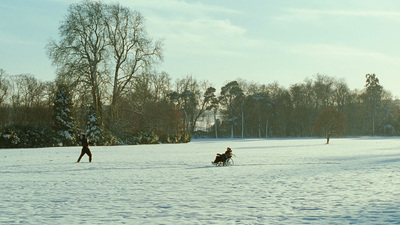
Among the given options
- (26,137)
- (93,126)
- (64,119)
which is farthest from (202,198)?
(93,126)

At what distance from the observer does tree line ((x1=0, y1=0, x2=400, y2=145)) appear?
42.3 metres

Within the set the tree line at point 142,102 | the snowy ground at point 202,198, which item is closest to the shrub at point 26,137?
the tree line at point 142,102

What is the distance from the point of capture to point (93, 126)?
141 ft

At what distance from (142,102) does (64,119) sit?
62.1 ft

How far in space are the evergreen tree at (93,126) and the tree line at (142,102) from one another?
0.10 meters

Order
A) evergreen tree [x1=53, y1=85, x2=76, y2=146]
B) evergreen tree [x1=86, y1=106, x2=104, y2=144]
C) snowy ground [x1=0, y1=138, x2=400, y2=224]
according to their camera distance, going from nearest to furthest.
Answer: snowy ground [x1=0, y1=138, x2=400, y2=224], evergreen tree [x1=53, y1=85, x2=76, y2=146], evergreen tree [x1=86, y1=106, x2=104, y2=144]

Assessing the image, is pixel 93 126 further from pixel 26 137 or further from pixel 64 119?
pixel 26 137

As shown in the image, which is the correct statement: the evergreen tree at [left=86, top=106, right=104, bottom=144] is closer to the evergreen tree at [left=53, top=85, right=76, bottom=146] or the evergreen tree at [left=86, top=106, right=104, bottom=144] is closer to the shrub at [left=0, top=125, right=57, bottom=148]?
the evergreen tree at [left=53, top=85, right=76, bottom=146]

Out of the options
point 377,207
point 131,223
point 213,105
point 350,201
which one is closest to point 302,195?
point 350,201

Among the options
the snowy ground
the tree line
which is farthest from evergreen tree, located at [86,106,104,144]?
the snowy ground

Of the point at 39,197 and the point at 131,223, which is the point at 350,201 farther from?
the point at 39,197

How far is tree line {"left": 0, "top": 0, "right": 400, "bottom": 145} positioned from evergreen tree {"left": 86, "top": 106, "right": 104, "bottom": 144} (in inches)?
4.0

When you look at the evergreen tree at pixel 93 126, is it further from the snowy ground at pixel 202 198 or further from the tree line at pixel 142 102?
the snowy ground at pixel 202 198

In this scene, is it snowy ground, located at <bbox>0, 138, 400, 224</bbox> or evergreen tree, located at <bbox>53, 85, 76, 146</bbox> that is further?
evergreen tree, located at <bbox>53, 85, 76, 146</bbox>
